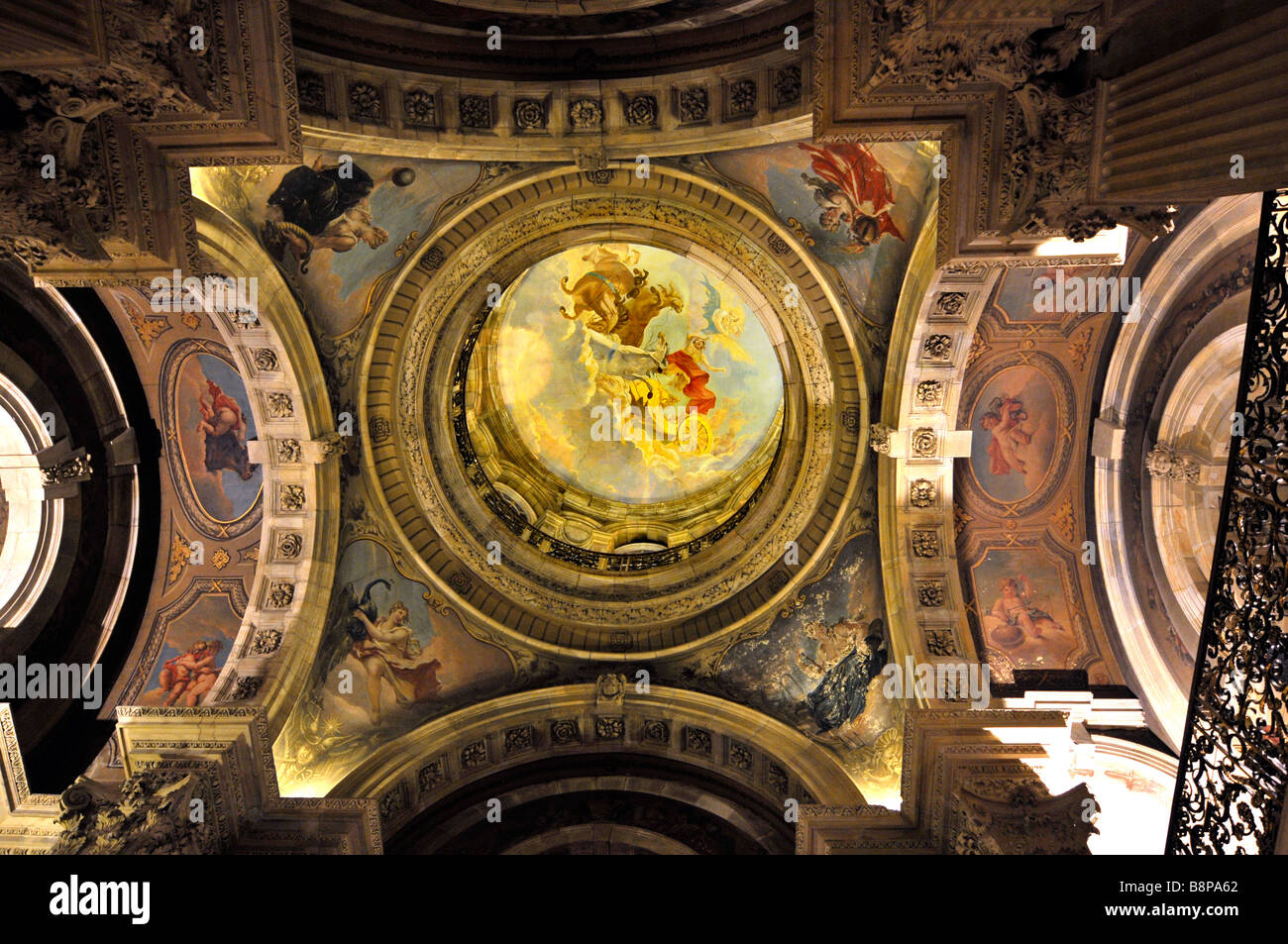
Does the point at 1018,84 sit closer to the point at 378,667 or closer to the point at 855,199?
the point at 855,199

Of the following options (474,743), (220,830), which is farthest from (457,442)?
(220,830)

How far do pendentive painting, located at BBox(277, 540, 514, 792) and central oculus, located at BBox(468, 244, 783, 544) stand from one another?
394 cm

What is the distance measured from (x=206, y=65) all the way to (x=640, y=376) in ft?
40.3

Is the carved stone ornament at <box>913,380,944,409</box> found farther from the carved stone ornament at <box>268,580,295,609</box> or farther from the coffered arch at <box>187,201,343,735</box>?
the carved stone ornament at <box>268,580,295,609</box>

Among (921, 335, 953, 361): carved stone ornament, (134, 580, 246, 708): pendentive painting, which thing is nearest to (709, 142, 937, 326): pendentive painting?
(921, 335, 953, 361): carved stone ornament

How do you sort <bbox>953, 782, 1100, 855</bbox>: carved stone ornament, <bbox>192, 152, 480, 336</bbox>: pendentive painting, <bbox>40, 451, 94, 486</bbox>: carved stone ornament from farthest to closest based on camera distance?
<bbox>40, 451, 94, 486</bbox>: carved stone ornament
<bbox>192, 152, 480, 336</bbox>: pendentive painting
<bbox>953, 782, 1100, 855</bbox>: carved stone ornament

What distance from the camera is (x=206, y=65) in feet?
21.4

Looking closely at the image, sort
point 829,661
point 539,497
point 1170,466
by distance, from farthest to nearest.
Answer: point 539,497 < point 829,661 < point 1170,466

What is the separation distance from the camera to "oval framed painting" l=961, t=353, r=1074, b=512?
11.6m

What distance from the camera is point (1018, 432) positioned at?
38.8 feet

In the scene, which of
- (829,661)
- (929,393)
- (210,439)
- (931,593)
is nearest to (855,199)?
(929,393)

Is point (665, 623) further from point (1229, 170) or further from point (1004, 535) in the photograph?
point (1229, 170)

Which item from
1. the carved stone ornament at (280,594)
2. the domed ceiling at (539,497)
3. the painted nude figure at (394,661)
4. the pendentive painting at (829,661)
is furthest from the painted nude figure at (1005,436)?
the carved stone ornament at (280,594)

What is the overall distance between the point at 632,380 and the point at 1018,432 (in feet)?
29.2
